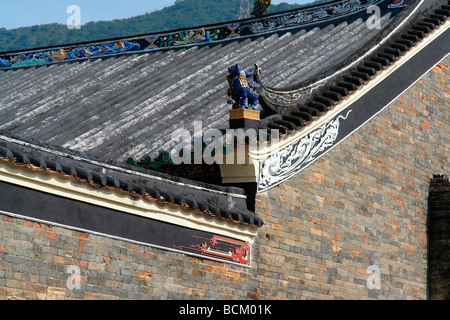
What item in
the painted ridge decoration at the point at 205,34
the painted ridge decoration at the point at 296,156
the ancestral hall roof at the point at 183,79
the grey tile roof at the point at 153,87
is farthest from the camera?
the painted ridge decoration at the point at 205,34

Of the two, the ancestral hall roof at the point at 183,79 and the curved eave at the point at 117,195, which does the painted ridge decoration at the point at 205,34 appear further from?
the curved eave at the point at 117,195

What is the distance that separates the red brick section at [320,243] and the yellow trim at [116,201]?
1.32 ft

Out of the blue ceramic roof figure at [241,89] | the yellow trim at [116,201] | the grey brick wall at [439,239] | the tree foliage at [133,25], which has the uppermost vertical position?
the tree foliage at [133,25]

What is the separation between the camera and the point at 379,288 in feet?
48.5

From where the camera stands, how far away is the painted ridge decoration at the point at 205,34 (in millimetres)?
19266

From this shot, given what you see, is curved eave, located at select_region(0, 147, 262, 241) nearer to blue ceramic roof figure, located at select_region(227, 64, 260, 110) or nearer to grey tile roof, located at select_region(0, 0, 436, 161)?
blue ceramic roof figure, located at select_region(227, 64, 260, 110)

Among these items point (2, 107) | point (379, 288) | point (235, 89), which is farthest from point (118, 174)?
point (2, 107)

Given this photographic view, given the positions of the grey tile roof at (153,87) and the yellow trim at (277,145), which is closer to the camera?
the yellow trim at (277,145)

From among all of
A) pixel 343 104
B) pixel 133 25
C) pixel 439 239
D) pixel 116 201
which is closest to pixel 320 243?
pixel 343 104

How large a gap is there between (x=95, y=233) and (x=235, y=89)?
134 inches

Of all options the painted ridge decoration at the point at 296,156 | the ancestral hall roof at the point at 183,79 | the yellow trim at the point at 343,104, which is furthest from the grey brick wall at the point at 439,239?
the painted ridge decoration at the point at 296,156

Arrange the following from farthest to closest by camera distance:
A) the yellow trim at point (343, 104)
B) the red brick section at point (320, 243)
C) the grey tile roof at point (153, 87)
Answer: the grey tile roof at point (153, 87)
the yellow trim at point (343, 104)
the red brick section at point (320, 243)

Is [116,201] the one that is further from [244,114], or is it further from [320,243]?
[320,243]

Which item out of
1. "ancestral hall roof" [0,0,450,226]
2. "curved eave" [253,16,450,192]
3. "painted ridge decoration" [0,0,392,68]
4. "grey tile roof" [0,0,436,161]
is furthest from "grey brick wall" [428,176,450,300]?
"painted ridge decoration" [0,0,392,68]
